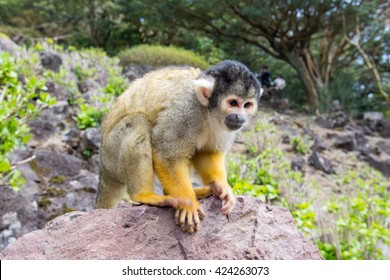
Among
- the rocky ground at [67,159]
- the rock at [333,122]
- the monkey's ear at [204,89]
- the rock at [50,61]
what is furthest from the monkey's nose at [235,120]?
the rock at [333,122]

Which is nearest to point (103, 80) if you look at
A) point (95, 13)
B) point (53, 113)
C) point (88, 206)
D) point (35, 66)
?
point (35, 66)

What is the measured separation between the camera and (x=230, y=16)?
1524 cm

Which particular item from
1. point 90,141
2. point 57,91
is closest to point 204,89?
point 90,141

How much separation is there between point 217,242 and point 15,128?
7.77 feet

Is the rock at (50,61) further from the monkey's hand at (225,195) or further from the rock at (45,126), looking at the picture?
the monkey's hand at (225,195)

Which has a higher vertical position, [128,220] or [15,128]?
[128,220]

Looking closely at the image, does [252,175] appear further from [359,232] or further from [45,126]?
[45,126]

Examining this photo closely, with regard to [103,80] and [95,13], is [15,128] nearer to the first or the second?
[103,80]

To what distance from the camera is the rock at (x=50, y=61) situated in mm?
8578

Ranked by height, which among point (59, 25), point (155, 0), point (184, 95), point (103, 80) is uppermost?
point (184, 95)

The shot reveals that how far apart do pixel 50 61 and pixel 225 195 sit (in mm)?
7171

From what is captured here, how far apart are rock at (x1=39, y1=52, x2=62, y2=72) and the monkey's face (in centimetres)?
676

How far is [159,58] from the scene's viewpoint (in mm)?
14789

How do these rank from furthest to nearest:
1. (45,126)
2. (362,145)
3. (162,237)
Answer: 1. (362,145)
2. (45,126)
3. (162,237)
